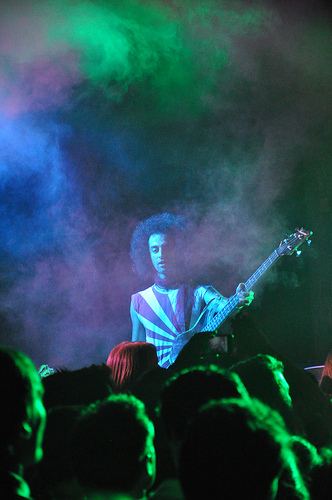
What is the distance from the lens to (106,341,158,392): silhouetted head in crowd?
7.62 ft

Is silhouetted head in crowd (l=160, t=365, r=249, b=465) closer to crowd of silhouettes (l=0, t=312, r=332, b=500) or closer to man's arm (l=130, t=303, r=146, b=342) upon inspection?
crowd of silhouettes (l=0, t=312, r=332, b=500)

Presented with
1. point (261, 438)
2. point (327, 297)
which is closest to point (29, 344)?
point (327, 297)

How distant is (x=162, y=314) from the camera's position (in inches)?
183

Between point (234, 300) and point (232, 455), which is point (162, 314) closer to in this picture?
point (234, 300)

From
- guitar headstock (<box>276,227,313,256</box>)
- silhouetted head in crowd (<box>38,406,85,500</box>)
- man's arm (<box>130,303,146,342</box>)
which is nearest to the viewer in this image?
silhouetted head in crowd (<box>38,406,85,500</box>)

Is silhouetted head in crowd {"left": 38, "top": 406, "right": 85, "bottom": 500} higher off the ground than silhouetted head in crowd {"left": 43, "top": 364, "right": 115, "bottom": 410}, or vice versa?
silhouetted head in crowd {"left": 43, "top": 364, "right": 115, "bottom": 410}

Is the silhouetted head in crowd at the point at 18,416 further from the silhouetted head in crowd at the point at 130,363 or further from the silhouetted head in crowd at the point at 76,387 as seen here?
the silhouetted head in crowd at the point at 130,363

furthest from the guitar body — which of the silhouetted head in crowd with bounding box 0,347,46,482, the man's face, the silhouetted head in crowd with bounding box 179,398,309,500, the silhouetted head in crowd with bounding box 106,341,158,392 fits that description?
the silhouetted head in crowd with bounding box 179,398,309,500

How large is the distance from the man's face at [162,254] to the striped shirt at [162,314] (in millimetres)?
210

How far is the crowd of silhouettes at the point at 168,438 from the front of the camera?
2.53ft

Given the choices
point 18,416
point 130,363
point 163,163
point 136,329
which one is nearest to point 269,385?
point 18,416

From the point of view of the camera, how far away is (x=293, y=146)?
487 centimetres

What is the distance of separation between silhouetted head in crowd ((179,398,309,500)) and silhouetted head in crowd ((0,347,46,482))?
47 cm

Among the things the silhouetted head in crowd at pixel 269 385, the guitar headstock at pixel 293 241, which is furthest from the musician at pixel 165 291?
the silhouetted head in crowd at pixel 269 385
